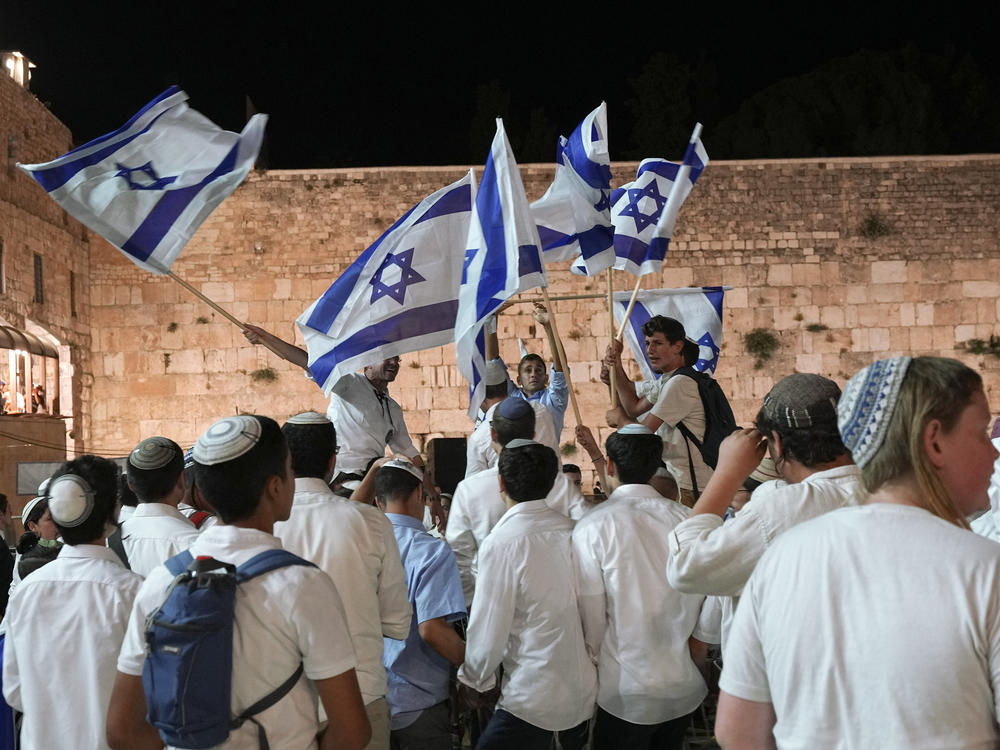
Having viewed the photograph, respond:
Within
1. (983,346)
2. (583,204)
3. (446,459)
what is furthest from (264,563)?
(983,346)

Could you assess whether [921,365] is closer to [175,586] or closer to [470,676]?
[175,586]

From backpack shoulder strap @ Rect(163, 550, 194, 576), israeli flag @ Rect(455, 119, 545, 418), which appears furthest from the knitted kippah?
israeli flag @ Rect(455, 119, 545, 418)

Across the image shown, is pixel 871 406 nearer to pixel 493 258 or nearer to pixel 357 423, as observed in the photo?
pixel 493 258

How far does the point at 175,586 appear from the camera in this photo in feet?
6.33

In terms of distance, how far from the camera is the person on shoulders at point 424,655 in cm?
350

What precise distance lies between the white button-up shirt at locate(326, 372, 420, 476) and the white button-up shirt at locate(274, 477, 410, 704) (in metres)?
2.43

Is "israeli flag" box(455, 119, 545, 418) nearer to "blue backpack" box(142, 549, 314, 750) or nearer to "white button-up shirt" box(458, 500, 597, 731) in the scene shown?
"white button-up shirt" box(458, 500, 597, 731)

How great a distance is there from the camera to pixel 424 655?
11.7ft

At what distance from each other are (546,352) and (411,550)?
13.2m

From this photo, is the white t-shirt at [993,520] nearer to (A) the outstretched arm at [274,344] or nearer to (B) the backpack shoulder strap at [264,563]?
(B) the backpack shoulder strap at [264,563]

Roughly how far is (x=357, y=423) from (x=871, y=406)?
13.7 ft

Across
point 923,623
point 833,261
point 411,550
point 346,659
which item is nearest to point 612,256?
point 411,550

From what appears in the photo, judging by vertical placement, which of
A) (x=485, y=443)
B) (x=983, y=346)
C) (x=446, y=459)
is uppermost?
(x=983, y=346)

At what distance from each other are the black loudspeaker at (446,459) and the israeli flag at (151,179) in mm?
11261
